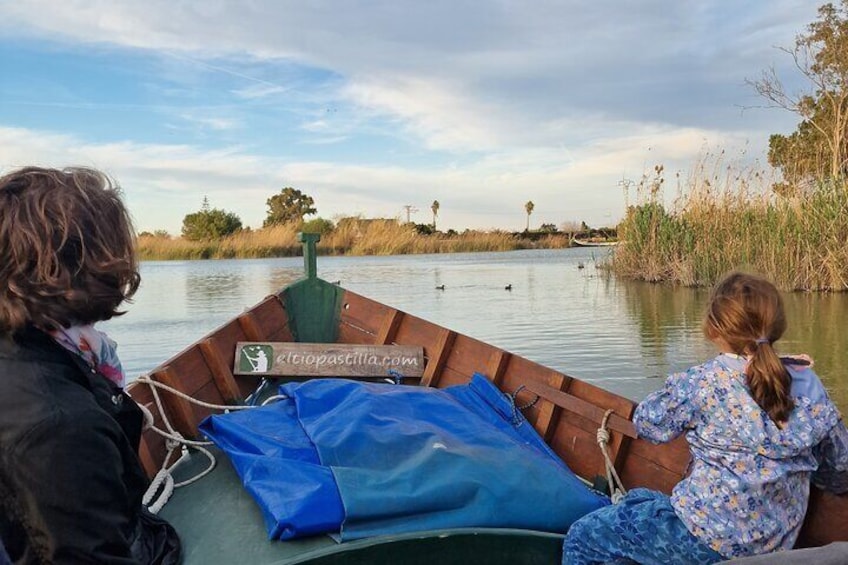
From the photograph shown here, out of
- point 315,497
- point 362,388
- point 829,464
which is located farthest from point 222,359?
point 829,464

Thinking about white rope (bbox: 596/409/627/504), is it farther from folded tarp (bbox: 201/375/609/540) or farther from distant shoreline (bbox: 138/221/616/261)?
distant shoreline (bbox: 138/221/616/261)

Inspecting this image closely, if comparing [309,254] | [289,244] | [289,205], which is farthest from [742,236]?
[289,205]

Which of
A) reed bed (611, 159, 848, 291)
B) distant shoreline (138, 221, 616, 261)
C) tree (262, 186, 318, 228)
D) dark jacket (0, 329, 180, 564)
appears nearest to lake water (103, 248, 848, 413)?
reed bed (611, 159, 848, 291)

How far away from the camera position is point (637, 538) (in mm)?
2039

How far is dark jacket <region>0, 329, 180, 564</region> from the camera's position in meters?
1.11

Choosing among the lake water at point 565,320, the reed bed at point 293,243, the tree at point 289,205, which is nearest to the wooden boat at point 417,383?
the lake water at point 565,320

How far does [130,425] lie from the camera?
4.50 feet

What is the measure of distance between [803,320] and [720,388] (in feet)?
29.8

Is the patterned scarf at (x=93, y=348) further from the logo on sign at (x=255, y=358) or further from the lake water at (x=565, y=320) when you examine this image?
the lake water at (x=565, y=320)

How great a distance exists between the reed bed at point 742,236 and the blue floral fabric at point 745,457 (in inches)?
386

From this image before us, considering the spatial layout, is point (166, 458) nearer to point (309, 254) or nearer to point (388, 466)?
point (388, 466)

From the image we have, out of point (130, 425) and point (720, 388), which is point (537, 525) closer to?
point (720, 388)

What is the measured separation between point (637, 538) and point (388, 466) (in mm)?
878

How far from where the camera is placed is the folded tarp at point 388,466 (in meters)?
2.28
